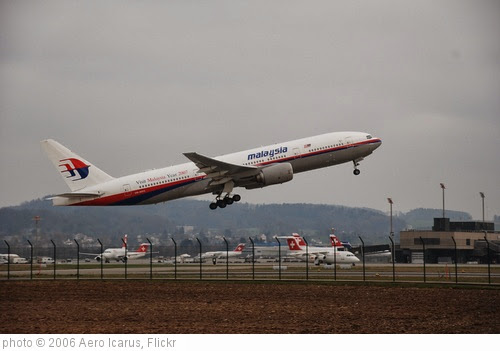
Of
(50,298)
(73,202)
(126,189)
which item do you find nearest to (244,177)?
(126,189)

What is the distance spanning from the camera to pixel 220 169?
69375 mm

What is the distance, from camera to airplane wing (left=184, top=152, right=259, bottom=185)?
222ft

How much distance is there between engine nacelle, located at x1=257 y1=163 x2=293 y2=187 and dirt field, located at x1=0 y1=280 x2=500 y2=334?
609 inches

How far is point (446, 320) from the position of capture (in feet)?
111

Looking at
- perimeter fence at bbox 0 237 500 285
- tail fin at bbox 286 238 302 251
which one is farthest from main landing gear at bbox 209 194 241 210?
tail fin at bbox 286 238 302 251

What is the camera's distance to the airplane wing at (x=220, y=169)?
6781 centimetres

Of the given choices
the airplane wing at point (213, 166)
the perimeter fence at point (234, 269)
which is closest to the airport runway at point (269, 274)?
the perimeter fence at point (234, 269)

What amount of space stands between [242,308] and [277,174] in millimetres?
29856

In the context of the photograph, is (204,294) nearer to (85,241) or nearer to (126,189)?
(126,189)

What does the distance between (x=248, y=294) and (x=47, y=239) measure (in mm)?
82395

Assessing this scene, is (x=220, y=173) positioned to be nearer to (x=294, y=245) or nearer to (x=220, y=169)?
(x=220, y=169)

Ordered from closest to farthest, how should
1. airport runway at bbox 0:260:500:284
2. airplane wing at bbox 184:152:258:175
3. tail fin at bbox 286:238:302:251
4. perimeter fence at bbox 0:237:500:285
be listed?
perimeter fence at bbox 0:237:500:285 → airport runway at bbox 0:260:500:284 → airplane wing at bbox 184:152:258:175 → tail fin at bbox 286:238:302:251

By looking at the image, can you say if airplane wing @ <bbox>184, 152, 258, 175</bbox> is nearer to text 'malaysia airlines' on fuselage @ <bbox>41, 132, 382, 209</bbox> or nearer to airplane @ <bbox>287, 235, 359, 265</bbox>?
text 'malaysia airlines' on fuselage @ <bbox>41, 132, 382, 209</bbox>

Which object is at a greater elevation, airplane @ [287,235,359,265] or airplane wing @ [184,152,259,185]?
airplane wing @ [184,152,259,185]
